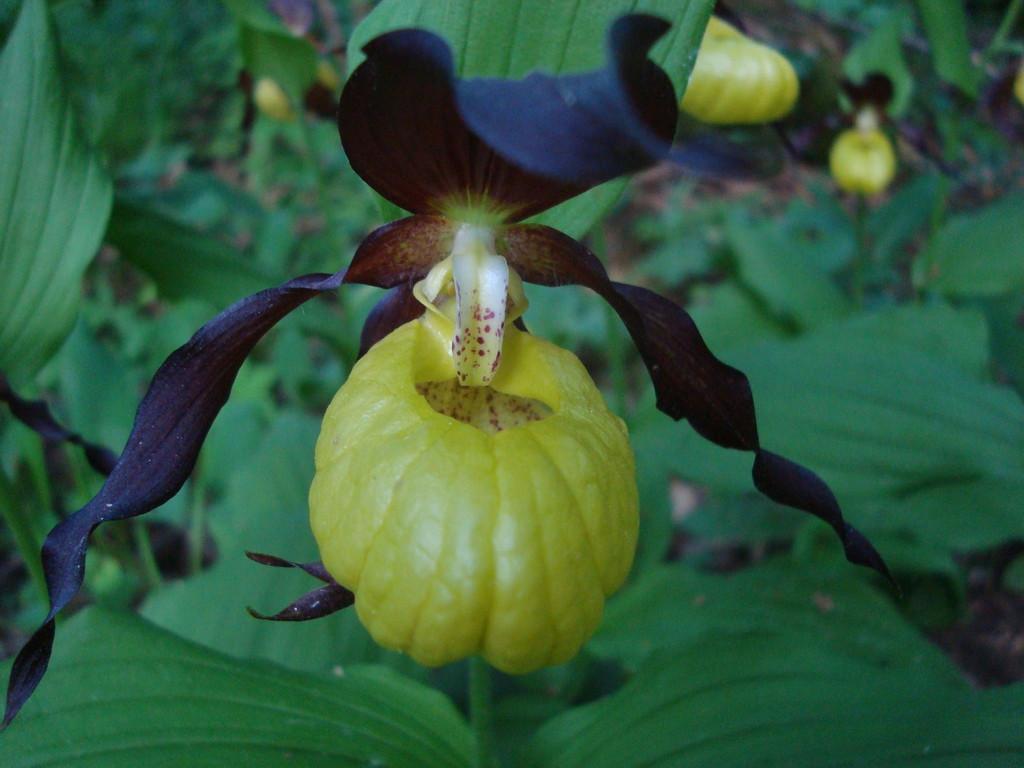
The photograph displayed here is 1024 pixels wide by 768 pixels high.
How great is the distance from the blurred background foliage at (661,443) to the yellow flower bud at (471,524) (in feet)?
1.07

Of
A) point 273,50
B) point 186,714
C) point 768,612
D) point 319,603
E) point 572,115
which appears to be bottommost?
point 768,612

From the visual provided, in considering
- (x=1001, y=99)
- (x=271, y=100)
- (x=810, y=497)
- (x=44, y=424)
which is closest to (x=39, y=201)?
(x=44, y=424)

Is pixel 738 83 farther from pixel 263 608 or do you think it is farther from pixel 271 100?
pixel 271 100

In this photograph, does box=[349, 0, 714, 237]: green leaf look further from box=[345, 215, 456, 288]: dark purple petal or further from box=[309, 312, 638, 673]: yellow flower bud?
box=[309, 312, 638, 673]: yellow flower bud

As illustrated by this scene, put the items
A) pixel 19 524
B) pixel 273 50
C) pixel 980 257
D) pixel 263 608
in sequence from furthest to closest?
pixel 980 257, pixel 273 50, pixel 263 608, pixel 19 524

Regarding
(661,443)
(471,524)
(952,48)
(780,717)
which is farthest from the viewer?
(952,48)

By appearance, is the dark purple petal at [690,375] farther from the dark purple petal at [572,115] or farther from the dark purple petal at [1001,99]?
the dark purple petal at [1001,99]

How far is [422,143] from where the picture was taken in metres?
0.79

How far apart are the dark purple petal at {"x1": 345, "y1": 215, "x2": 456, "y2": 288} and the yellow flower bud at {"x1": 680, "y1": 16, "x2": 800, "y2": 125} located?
103cm

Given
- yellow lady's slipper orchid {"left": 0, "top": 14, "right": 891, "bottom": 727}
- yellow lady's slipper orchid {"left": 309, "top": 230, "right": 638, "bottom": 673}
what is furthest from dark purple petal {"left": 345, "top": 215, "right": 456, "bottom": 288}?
yellow lady's slipper orchid {"left": 309, "top": 230, "right": 638, "bottom": 673}

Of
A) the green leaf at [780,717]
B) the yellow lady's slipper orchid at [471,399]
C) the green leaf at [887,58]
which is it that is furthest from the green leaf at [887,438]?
the green leaf at [887,58]

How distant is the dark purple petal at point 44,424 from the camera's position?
1.28m

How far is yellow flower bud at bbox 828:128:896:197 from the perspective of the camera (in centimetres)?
267

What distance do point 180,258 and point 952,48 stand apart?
209 cm
